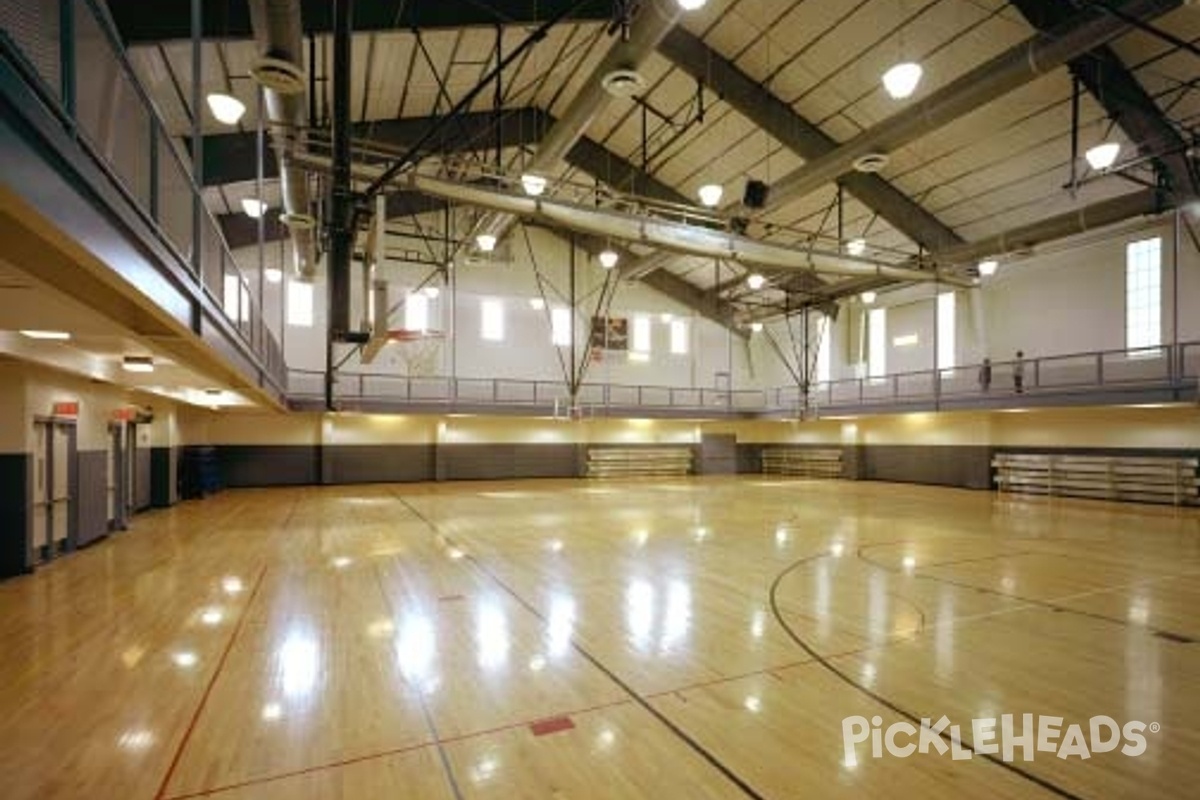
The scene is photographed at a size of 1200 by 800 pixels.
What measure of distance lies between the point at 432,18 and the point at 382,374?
1253cm

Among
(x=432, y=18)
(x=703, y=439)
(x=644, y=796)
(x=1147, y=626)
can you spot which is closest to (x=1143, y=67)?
(x=1147, y=626)

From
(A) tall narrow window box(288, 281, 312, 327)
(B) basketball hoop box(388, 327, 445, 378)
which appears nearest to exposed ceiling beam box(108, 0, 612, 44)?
(A) tall narrow window box(288, 281, 312, 327)

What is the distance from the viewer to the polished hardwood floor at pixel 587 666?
3053 millimetres

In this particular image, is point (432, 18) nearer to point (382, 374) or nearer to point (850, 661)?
point (850, 661)

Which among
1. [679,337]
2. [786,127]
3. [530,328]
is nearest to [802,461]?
[679,337]

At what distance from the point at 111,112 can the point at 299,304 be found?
17346 millimetres

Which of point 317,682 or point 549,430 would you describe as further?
point 549,430

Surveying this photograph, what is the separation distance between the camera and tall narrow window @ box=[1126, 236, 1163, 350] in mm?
14109

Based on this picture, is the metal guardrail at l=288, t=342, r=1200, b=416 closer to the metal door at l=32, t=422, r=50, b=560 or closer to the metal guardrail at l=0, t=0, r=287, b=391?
the metal door at l=32, t=422, r=50, b=560

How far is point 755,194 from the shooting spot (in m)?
12.1

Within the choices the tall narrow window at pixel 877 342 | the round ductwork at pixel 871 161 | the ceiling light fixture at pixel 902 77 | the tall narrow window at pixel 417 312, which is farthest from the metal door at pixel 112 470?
the tall narrow window at pixel 877 342

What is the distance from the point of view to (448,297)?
21.3 meters

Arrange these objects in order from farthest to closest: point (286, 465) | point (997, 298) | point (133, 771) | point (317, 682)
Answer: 1. point (286, 465)
2. point (997, 298)
3. point (317, 682)
4. point (133, 771)

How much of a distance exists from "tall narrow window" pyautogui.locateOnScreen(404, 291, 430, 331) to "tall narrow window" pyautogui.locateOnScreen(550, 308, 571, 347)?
4791 millimetres
